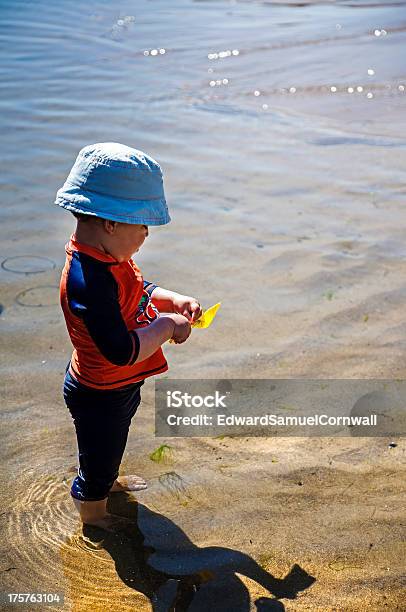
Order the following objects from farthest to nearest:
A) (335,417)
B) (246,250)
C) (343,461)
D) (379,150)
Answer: (379,150)
(246,250)
(335,417)
(343,461)

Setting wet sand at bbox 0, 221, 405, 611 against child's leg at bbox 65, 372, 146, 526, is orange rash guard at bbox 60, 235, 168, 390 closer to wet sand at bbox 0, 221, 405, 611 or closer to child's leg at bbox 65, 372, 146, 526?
child's leg at bbox 65, 372, 146, 526

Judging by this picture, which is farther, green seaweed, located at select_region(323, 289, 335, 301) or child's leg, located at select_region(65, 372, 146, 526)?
green seaweed, located at select_region(323, 289, 335, 301)

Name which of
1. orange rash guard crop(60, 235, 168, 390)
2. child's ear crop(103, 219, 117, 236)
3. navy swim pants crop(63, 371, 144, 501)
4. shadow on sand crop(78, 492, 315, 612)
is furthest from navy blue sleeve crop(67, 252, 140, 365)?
shadow on sand crop(78, 492, 315, 612)

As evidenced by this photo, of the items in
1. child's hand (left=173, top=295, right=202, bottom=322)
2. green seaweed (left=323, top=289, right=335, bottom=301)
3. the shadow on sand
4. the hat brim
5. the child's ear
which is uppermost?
the hat brim

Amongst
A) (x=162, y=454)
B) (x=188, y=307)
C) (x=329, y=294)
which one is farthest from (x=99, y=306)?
(x=329, y=294)

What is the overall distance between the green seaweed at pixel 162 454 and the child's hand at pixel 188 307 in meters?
0.74

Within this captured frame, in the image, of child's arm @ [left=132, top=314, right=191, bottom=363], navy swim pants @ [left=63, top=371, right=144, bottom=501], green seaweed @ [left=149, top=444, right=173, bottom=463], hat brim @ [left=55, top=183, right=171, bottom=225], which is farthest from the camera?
green seaweed @ [left=149, top=444, right=173, bottom=463]

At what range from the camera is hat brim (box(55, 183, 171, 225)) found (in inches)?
95.7

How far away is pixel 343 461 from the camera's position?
3.28m

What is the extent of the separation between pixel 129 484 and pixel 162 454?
0.80 feet

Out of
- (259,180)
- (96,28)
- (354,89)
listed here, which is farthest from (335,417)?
(96,28)

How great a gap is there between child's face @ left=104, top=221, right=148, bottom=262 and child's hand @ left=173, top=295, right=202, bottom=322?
388 mm

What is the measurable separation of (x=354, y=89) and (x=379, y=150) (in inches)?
93.4

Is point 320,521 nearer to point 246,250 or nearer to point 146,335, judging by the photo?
point 146,335
